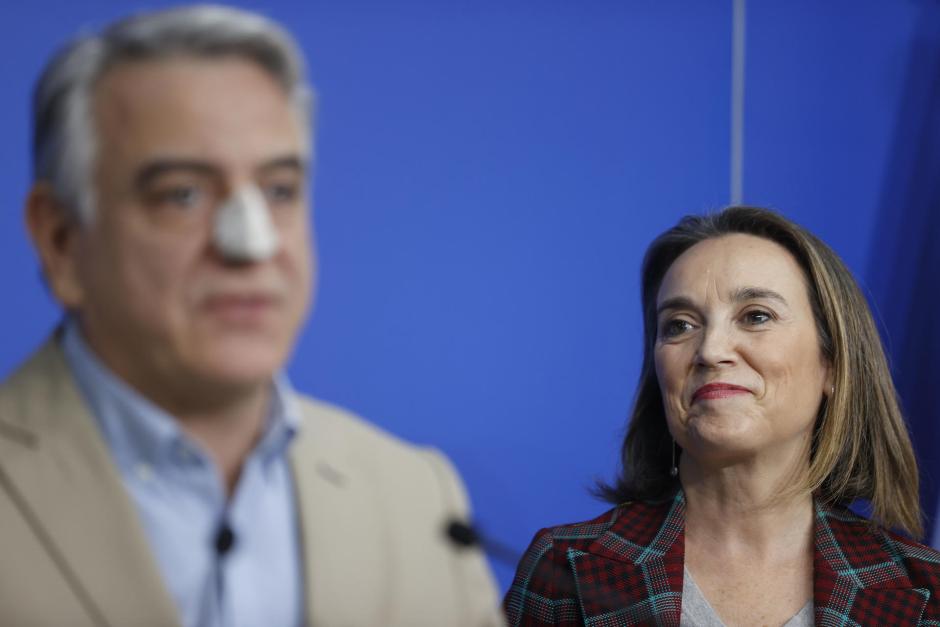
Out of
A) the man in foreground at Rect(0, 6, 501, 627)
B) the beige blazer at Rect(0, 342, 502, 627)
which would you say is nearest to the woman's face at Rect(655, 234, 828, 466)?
the beige blazer at Rect(0, 342, 502, 627)

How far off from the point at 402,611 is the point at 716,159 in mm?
1151

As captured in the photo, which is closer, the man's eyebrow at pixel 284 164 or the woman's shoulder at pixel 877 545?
the man's eyebrow at pixel 284 164

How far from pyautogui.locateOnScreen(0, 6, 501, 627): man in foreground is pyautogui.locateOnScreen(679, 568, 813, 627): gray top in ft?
2.51

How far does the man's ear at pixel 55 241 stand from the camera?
887 millimetres

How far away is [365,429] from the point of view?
108cm

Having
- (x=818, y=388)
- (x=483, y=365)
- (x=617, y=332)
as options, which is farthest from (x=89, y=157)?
(x=818, y=388)

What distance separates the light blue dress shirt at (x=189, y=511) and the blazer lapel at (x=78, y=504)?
0.06ft

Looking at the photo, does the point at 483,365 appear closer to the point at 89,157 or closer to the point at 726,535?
the point at 726,535

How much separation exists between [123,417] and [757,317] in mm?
996

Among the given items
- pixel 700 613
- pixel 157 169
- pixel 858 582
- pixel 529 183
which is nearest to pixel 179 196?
pixel 157 169

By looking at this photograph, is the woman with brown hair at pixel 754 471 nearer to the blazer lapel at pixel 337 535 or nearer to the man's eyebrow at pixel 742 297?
the man's eyebrow at pixel 742 297

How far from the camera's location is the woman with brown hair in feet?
5.40

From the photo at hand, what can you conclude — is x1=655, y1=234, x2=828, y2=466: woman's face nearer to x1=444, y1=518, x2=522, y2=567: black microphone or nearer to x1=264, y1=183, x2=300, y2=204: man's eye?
x1=444, y1=518, x2=522, y2=567: black microphone

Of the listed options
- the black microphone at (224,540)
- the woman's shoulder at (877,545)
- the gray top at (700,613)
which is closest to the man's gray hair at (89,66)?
the black microphone at (224,540)
